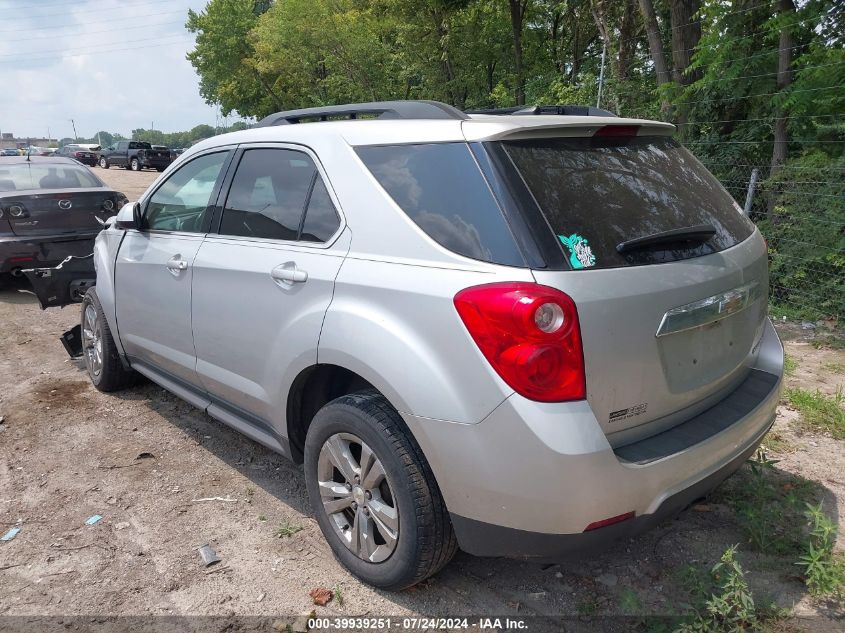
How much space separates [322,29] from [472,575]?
23.0 m

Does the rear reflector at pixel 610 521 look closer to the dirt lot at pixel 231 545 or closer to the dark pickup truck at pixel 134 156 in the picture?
the dirt lot at pixel 231 545

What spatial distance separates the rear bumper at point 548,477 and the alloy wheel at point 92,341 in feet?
10.9

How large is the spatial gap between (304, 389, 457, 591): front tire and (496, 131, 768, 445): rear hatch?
71cm

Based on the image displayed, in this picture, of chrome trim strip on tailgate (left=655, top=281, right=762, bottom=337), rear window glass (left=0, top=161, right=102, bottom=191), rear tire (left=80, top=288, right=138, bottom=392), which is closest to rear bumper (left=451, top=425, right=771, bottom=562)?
chrome trim strip on tailgate (left=655, top=281, right=762, bottom=337)

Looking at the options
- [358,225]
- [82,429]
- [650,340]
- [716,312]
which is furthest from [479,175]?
[82,429]

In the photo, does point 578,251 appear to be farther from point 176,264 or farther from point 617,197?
point 176,264

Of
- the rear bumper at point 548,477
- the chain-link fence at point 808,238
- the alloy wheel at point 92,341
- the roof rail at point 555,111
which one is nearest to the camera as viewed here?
the rear bumper at point 548,477

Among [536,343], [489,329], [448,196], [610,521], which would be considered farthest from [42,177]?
[610,521]

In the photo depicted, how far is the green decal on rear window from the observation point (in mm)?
2137

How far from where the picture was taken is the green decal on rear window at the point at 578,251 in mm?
2137

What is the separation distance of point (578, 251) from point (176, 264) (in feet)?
7.56

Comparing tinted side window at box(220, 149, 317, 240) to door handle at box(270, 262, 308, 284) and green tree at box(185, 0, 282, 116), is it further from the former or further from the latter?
green tree at box(185, 0, 282, 116)

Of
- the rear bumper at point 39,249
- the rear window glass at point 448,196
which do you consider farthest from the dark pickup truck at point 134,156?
the rear window glass at point 448,196

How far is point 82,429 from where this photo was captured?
4223 mm
